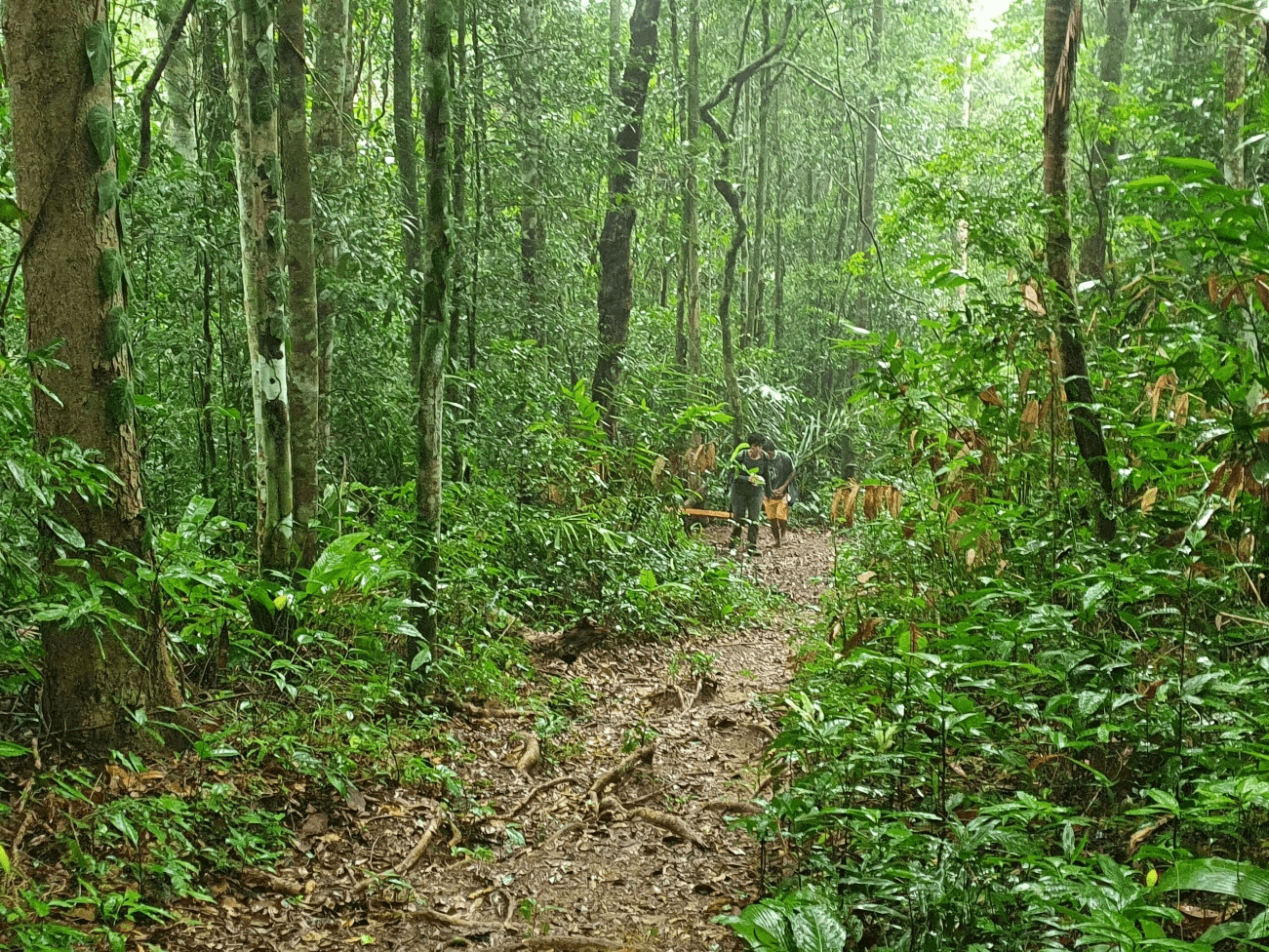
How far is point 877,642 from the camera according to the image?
19.5 ft

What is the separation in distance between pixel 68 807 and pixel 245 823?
2.37 ft

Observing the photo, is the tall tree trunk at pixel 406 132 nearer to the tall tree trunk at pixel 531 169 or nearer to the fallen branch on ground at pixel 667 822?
the tall tree trunk at pixel 531 169

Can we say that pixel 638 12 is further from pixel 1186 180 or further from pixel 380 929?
pixel 380 929

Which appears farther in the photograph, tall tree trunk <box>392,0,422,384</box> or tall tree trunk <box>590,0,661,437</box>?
tall tree trunk <box>590,0,661,437</box>

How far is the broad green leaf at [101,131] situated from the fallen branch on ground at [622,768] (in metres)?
4.03

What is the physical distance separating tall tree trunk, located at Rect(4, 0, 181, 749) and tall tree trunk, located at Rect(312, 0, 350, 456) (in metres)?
3.32

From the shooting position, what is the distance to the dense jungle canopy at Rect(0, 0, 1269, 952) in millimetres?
3498

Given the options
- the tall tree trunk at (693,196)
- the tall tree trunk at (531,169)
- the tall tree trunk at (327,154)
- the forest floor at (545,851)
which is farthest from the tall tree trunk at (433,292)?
the tall tree trunk at (693,196)

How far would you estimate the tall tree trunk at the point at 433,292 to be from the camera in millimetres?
5816

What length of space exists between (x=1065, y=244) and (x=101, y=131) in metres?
5.04

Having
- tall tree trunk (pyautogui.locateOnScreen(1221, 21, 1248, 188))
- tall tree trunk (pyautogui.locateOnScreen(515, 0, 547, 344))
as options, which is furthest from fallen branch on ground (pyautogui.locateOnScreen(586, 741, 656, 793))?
tall tree trunk (pyautogui.locateOnScreen(1221, 21, 1248, 188))

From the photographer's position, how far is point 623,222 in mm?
13922

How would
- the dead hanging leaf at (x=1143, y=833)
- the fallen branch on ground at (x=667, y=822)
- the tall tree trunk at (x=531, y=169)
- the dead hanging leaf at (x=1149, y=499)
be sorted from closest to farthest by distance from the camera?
the dead hanging leaf at (x=1143, y=833)
the dead hanging leaf at (x=1149, y=499)
the fallen branch on ground at (x=667, y=822)
the tall tree trunk at (x=531, y=169)

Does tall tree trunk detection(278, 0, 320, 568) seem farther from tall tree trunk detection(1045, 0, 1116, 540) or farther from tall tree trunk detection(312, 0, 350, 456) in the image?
tall tree trunk detection(1045, 0, 1116, 540)
